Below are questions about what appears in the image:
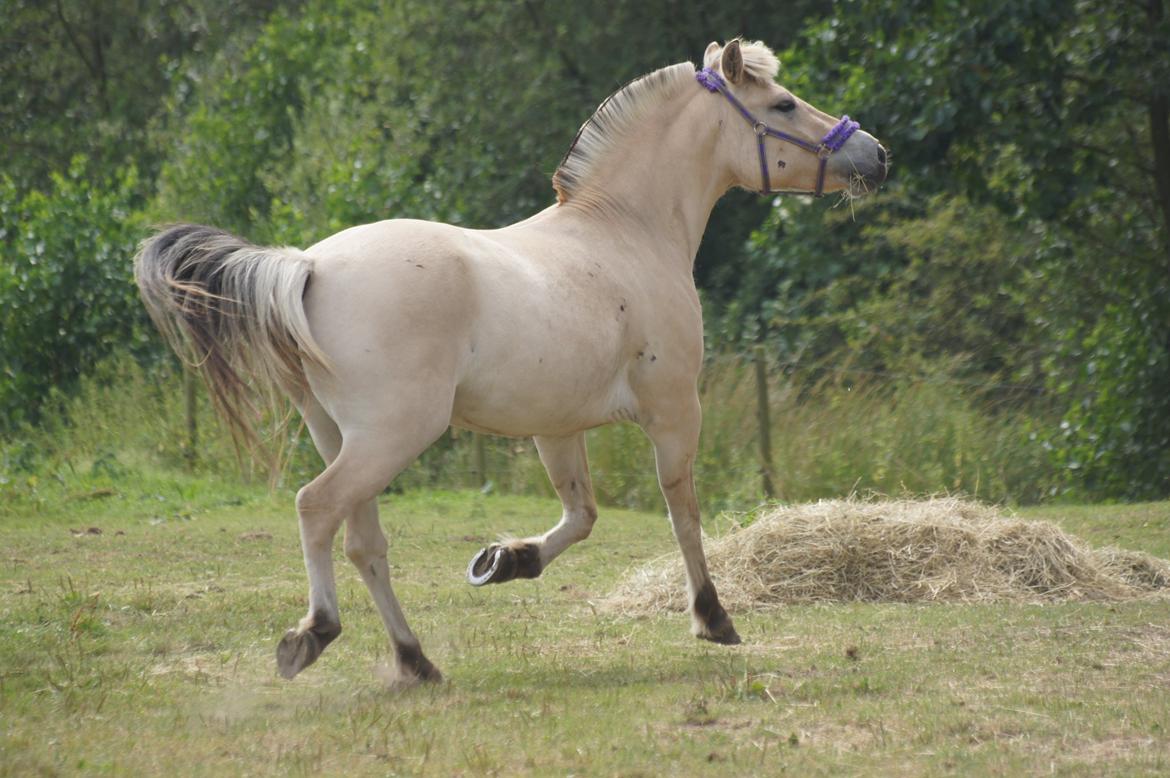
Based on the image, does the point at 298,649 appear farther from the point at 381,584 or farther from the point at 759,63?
the point at 759,63

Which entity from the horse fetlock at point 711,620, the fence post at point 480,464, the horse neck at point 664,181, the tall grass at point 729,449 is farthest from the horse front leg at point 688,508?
the fence post at point 480,464

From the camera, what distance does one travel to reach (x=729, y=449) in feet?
40.9

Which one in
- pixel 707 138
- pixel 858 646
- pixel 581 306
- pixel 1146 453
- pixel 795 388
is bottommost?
pixel 1146 453

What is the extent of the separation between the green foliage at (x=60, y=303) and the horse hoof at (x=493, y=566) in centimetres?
883

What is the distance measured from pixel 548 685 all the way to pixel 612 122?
246cm

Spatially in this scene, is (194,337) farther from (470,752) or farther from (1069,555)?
(1069,555)

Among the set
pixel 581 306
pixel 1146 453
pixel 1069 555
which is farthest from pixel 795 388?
pixel 581 306

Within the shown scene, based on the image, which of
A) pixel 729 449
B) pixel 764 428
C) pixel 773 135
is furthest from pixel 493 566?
pixel 729 449

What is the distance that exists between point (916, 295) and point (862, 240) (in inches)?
48.5

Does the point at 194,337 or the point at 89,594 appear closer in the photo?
the point at 194,337

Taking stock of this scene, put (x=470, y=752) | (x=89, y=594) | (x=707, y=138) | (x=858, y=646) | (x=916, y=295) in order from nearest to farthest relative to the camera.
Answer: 1. (x=470, y=752)
2. (x=858, y=646)
3. (x=707, y=138)
4. (x=89, y=594)
5. (x=916, y=295)

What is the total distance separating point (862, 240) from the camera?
62.3 ft

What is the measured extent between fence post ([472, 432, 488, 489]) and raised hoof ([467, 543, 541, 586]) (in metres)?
7.48

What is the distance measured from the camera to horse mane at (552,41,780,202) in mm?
Result: 6293
